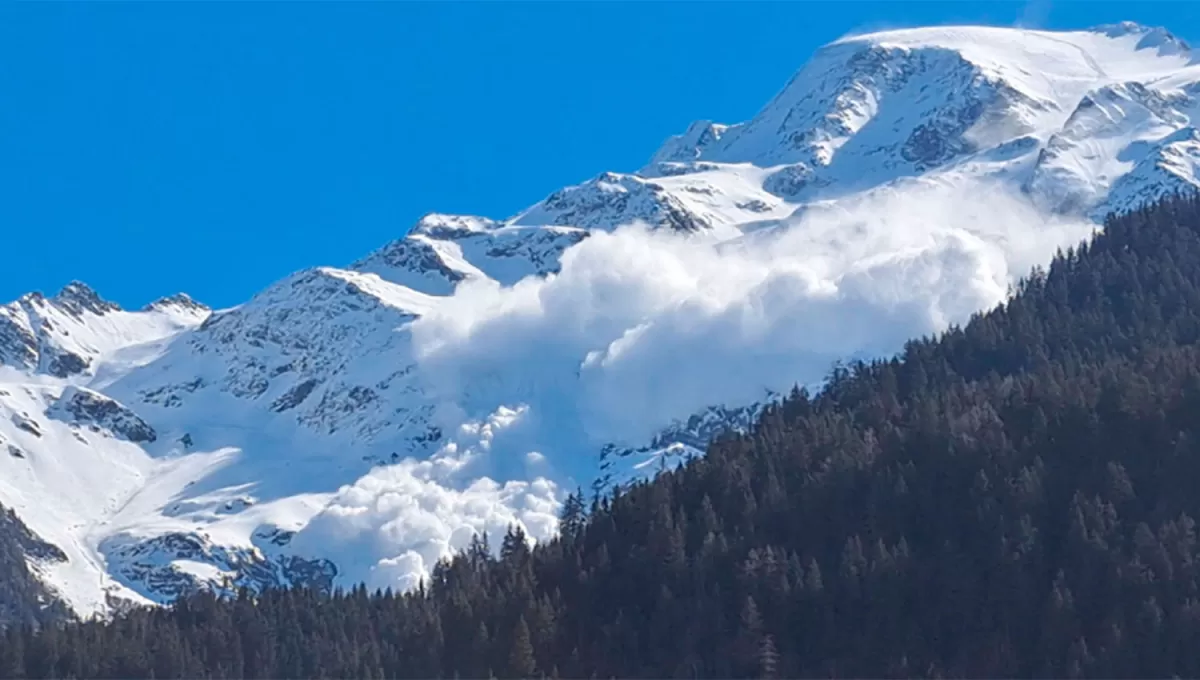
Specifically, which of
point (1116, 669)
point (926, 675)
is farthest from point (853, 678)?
point (1116, 669)

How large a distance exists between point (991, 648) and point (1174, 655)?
1625cm

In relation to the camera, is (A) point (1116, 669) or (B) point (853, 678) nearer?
(A) point (1116, 669)

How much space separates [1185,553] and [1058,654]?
14933mm

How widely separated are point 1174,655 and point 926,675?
2059cm

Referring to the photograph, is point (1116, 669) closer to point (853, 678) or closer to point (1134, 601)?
point (1134, 601)

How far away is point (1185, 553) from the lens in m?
199

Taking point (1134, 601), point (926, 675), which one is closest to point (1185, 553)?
point (1134, 601)

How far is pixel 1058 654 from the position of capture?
635ft

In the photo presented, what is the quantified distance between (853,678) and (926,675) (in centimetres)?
672

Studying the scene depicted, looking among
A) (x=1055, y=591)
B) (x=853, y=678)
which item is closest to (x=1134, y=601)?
(x=1055, y=591)

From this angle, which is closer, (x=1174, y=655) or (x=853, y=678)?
(x=1174, y=655)

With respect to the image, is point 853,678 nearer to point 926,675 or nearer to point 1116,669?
point 926,675

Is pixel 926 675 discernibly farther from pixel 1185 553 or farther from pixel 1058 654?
pixel 1185 553

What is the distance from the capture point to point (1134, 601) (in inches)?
7712
